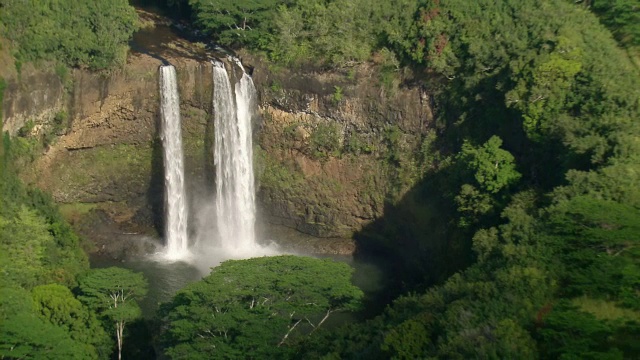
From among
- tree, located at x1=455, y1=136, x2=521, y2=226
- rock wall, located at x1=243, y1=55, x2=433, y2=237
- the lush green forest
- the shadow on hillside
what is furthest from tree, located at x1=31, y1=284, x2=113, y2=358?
rock wall, located at x1=243, y1=55, x2=433, y2=237

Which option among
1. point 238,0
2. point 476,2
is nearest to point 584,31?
point 476,2

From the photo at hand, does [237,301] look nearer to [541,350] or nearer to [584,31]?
[541,350]

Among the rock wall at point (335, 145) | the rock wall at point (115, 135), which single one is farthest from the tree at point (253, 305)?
the rock wall at point (115, 135)

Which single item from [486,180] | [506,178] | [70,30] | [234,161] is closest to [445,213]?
[486,180]

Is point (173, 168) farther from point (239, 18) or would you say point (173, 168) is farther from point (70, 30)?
point (239, 18)

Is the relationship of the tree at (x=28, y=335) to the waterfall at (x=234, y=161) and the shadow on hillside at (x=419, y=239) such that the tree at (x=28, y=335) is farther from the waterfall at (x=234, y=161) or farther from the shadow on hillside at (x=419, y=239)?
the waterfall at (x=234, y=161)
